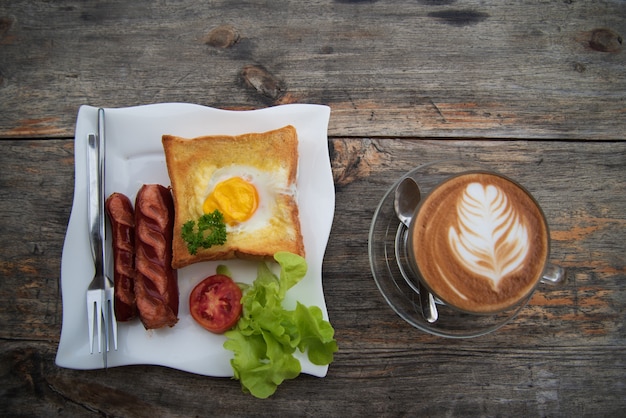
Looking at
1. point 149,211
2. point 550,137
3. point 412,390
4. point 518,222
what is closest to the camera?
point 518,222

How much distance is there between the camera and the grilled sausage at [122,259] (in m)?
2.29

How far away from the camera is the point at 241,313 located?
2348mm

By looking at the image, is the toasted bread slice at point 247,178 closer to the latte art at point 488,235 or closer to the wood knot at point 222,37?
the wood knot at point 222,37

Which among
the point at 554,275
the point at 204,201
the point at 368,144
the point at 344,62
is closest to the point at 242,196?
the point at 204,201

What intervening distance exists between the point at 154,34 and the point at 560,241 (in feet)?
8.61

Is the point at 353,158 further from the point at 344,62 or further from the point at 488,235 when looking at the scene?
Result: the point at 488,235

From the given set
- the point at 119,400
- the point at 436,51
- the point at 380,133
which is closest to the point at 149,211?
the point at 119,400

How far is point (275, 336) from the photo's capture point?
7.30 feet

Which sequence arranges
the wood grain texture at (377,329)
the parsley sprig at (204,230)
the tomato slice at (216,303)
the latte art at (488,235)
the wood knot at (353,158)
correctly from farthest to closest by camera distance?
the wood knot at (353,158)
the wood grain texture at (377,329)
the tomato slice at (216,303)
the parsley sprig at (204,230)
the latte art at (488,235)

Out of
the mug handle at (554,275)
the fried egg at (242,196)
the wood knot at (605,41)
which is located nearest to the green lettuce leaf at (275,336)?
the fried egg at (242,196)

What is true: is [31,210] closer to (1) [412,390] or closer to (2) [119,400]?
(2) [119,400]

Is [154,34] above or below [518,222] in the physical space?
above

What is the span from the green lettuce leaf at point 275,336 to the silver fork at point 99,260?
614 mm

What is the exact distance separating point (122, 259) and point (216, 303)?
52 cm
